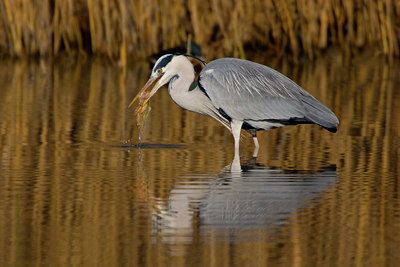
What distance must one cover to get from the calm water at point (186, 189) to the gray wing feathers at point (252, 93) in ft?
1.06

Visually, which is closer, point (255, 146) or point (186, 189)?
point (186, 189)

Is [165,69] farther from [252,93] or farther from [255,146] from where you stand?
[255,146]

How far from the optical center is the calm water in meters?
4.48

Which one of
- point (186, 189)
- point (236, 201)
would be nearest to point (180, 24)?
point (186, 189)

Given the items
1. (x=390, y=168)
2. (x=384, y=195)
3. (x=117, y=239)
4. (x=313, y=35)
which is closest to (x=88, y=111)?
(x=390, y=168)

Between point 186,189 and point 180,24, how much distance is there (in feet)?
28.8

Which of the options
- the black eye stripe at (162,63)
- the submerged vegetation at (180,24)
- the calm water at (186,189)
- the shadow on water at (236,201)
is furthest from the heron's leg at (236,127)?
the submerged vegetation at (180,24)

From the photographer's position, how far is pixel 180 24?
1453 centimetres

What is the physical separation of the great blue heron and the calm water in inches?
10.8

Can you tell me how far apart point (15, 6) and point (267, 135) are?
263 inches

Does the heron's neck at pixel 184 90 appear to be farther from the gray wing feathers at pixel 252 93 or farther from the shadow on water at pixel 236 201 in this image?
the shadow on water at pixel 236 201

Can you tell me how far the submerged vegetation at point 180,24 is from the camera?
555 inches

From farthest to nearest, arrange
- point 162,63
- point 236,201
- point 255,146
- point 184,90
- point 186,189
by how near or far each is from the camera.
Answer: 1. point 255,146
2. point 184,90
3. point 162,63
4. point 186,189
5. point 236,201

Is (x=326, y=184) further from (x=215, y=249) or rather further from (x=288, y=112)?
(x=215, y=249)
